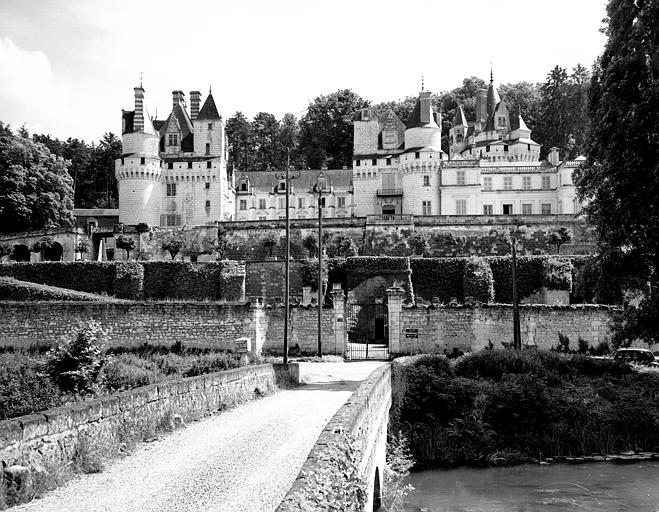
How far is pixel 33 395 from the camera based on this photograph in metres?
14.2

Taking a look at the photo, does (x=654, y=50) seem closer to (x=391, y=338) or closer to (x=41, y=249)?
(x=391, y=338)

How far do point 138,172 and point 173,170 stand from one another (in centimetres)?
354

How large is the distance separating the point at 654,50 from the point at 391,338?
1644 cm

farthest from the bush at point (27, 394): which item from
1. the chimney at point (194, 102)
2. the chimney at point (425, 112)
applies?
the chimney at point (194, 102)

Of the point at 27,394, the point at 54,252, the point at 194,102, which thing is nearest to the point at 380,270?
the point at 54,252

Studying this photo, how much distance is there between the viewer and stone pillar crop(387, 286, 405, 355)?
33.3 meters

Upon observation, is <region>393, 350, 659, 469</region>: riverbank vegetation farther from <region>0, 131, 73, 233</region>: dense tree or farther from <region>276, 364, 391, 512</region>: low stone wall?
<region>0, 131, 73, 233</region>: dense tree

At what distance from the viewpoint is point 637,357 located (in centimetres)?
2967

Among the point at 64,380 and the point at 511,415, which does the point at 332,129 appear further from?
the point at 64,380

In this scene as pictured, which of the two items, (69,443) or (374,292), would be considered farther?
(374,292)

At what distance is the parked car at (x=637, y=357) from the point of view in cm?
2900

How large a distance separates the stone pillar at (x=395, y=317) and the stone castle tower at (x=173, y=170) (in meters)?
35.3

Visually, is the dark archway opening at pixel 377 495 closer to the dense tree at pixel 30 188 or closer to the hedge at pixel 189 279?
the hedge at pixel 189 279

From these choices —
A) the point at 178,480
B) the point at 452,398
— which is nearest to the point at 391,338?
the point at 452,398
